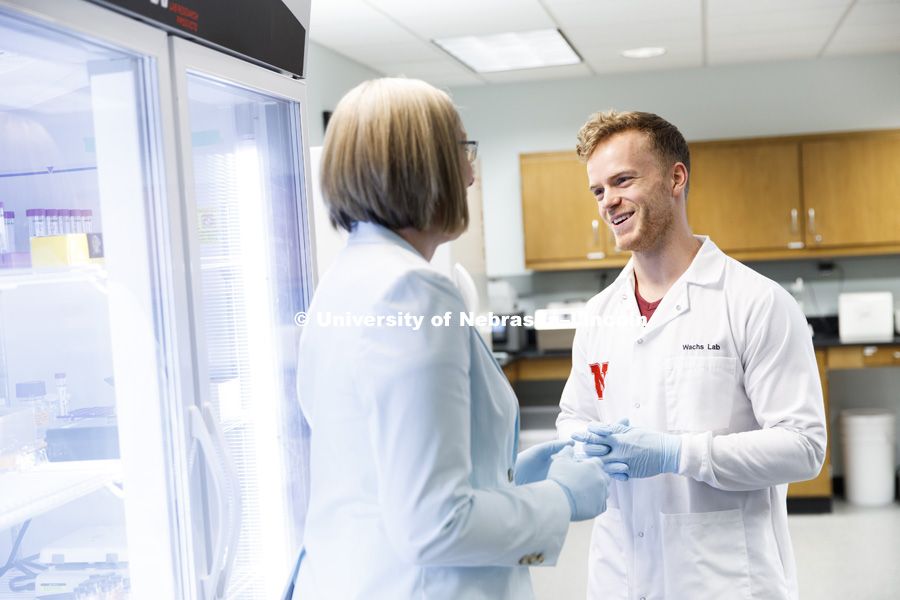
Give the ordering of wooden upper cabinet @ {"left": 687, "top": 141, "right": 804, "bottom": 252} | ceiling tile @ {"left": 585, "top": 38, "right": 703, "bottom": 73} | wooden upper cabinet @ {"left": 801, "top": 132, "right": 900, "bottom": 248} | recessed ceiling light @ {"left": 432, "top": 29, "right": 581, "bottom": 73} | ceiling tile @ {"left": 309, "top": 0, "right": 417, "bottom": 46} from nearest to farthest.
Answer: ceiling tile @ {"left": 309, "top": 0, "right": 417, "bottom": 46} → recessed ceiling light @ {"left": 432, "top": 29, "right": 581, "bottom": 73} → ceiling tile @ {"left": 585, "top": 38, "right": 703, "bottom": 73} → wooden upper cabinet @ {"left": 801, "top": 132, "right": 900, "bottom": 248} → wooden upper cabinet @ {"left": 687, "top": 141, "right": 804, "bottom": 252}

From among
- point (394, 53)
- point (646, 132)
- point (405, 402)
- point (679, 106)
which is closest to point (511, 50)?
point (394, 53)

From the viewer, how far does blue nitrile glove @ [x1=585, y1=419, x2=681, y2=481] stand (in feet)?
4.81

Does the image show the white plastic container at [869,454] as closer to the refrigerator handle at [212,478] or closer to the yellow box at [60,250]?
the refrigerator handle at [212,478]

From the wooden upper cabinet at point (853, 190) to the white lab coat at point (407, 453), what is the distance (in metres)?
4.12

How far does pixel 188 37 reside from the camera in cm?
139

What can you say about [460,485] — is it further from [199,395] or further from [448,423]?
[199,395]

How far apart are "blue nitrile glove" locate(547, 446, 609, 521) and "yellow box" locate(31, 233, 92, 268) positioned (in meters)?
0.87

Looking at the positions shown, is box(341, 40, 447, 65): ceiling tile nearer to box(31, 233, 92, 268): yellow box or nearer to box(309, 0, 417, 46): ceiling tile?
box(309, 0, 417, 46): ceiling tile

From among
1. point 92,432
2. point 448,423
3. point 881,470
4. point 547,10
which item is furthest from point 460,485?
point 881,470

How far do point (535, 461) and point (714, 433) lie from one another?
15.2 inches

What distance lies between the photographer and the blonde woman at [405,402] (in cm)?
89

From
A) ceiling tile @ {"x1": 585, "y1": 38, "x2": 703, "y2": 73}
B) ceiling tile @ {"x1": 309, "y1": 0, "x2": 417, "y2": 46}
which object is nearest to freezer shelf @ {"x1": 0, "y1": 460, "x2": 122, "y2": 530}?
ceiling tile @ {"x1": 309, "y1": 0, "x2": 417, "y2": 46}

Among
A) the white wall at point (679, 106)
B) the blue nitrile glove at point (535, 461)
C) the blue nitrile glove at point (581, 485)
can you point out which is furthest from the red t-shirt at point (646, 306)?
the white wall at point (679, 106)

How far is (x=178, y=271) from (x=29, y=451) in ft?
1.24
